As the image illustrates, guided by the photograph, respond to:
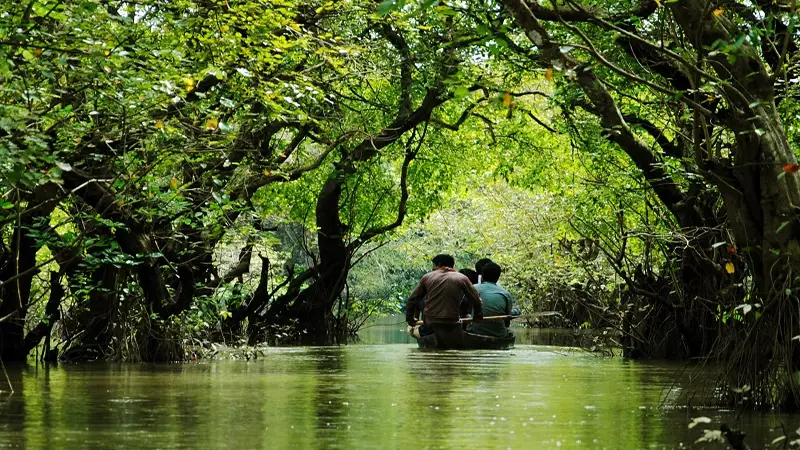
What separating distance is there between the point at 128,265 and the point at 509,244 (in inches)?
1109

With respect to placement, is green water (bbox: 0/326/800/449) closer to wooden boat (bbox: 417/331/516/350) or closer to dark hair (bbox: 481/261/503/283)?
wooden boat (bbox: 417/331/516/350)

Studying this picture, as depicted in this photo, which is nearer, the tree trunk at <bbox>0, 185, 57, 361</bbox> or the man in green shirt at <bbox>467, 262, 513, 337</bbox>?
the tree trunk at <bbox>0, 185, 57, 361</bbox>

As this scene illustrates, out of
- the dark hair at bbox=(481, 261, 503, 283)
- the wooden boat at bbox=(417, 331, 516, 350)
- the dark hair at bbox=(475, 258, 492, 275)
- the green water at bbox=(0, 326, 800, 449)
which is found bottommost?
the green water at bbox=(0, 326, 800, 449)

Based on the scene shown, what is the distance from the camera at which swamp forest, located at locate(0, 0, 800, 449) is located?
9.35m

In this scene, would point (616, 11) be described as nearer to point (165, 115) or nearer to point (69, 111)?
point (165, 115)

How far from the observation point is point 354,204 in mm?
31297

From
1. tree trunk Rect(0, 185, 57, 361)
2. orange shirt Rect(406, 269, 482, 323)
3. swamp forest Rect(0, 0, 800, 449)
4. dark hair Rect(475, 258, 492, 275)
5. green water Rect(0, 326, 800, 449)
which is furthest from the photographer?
dark hair Rect(475, 258, 492, 275)

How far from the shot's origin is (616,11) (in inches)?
705

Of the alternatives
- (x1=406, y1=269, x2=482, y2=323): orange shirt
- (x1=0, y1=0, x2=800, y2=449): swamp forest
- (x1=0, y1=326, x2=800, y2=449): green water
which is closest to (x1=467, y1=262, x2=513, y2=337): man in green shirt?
(x1=406, y1=269, x2=482, y2=323): orange shirt

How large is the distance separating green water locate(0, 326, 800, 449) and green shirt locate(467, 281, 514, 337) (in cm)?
591

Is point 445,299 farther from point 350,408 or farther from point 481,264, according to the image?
point 350,408

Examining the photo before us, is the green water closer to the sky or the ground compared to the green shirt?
closer to the ground

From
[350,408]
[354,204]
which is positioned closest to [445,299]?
[354,204]

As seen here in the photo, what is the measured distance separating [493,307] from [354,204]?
27.8 feet
